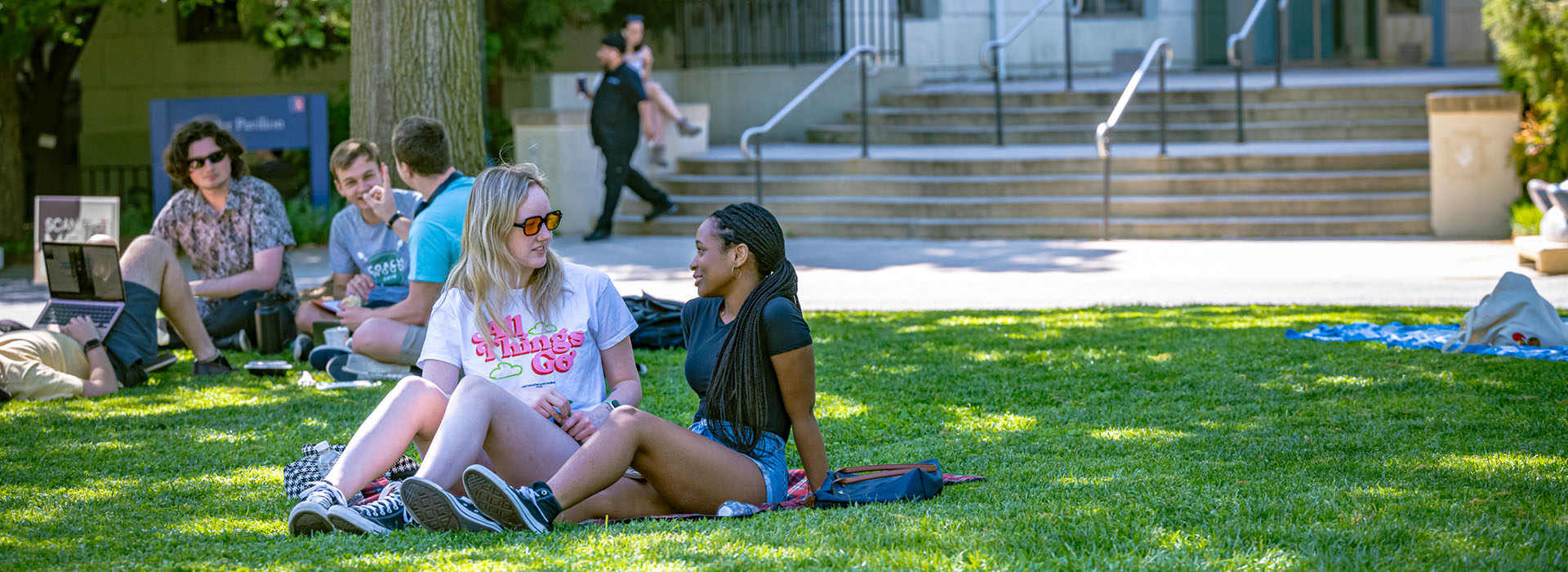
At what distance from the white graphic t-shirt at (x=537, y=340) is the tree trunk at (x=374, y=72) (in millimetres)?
4720

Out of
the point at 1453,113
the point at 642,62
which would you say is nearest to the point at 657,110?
the point at 642,62

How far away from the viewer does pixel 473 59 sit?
945 centimetres

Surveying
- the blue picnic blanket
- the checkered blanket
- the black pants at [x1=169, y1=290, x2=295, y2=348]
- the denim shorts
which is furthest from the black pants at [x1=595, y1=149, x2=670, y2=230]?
the denim shorts

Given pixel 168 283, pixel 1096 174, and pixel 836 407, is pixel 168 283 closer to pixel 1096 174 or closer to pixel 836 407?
pixel 836 407

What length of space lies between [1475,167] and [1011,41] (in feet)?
26.0

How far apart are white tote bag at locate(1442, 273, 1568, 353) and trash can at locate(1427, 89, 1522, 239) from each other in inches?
235

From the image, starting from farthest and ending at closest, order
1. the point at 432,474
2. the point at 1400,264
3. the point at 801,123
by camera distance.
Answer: the point at 801,123 < the point at 1400,264 < the point at 432,474

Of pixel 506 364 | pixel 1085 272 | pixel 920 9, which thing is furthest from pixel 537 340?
pixel 920 9

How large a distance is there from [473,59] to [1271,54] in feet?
49.0

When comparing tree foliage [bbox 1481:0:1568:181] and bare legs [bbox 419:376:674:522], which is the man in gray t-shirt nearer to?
bare legs [bbox 419:376:674:522]

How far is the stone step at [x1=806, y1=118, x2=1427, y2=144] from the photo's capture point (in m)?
15.5

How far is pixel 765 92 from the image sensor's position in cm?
1881

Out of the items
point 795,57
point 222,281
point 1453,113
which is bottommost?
point 222,281

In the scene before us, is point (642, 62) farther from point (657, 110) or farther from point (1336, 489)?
point (1336, 489)
